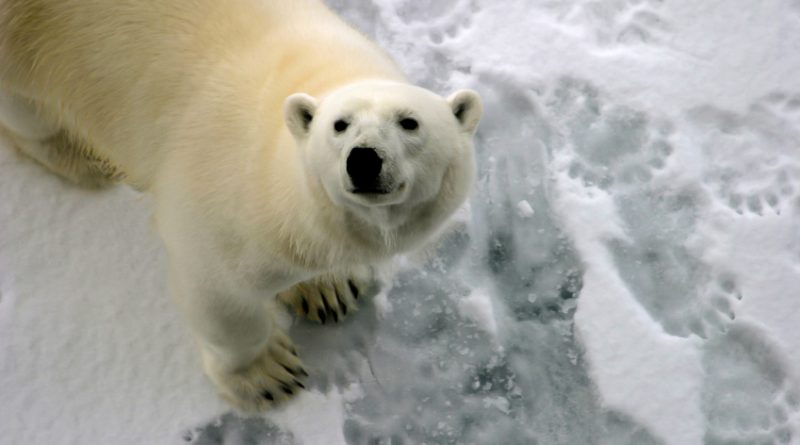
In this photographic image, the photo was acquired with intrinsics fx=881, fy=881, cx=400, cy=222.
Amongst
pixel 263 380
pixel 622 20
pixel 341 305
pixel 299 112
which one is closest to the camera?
pixel 299 112

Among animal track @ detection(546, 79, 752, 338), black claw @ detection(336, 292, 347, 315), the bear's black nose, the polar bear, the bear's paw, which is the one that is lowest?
the bear's paw

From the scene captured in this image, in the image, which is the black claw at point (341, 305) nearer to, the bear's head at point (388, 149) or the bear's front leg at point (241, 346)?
the bear's front leg at point (241, 346)

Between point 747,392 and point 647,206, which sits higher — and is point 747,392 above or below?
below

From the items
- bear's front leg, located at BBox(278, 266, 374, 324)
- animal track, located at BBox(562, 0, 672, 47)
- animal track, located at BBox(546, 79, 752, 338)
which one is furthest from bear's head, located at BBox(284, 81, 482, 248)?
animal track, located at BBox(562, 0, 672, 47)

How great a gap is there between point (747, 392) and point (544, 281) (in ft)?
2.33

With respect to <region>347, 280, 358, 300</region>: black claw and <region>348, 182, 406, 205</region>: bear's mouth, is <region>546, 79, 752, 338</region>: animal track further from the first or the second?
<region>348, 182, 406, 205</region>: bear's mouth

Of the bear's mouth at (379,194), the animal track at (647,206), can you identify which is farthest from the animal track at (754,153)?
the bear's mouth at (379,194)

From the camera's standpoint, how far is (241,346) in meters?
2.57

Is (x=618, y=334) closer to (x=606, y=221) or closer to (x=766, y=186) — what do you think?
(x=606, y=221)

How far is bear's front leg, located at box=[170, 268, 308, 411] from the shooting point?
2361 millimetres

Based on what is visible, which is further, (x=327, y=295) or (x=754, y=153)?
(x=754, y=153)

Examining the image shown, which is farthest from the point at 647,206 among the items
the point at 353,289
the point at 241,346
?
the point at 241,346

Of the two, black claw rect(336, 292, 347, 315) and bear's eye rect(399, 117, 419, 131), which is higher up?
bear's eye rect(399, 117, 419, 131)

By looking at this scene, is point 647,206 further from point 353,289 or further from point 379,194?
point 379,194
